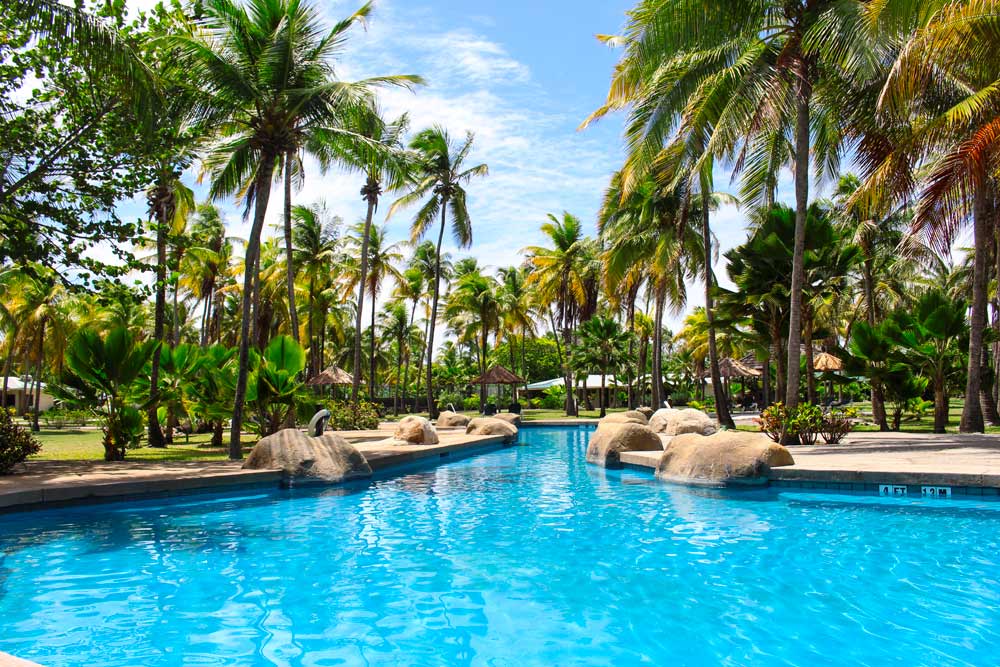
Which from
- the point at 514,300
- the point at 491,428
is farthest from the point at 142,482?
the point at 514,300

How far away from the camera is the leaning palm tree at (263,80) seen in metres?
13.0

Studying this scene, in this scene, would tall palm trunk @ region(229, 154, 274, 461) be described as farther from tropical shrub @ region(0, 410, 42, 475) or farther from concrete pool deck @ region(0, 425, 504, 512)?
tropical shrub @ region(0, 410, 42, 475)

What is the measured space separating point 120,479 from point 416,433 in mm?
8199

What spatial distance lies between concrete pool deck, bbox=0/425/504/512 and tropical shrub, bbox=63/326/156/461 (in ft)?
1.85

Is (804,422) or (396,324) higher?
(396,324)

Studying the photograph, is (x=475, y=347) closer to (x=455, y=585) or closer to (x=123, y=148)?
(x=123, y=148)

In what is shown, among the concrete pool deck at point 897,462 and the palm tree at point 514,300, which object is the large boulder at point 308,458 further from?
the palm tree at point 514,300

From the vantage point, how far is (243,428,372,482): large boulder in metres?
11.7

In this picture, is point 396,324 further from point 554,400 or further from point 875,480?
point 875,480

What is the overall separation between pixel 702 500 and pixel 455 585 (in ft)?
17.6

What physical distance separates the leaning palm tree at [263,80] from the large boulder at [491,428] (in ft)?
30.0

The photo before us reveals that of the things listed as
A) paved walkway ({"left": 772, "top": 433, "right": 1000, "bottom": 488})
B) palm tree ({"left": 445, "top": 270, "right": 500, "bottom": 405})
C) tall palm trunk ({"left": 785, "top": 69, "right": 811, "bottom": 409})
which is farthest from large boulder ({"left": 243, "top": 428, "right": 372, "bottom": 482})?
palm tree ({"left": 445, "top": 270, "right": 500, "bottom": 405})

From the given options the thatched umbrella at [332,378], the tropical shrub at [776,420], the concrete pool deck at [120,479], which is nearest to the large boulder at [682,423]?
the tropical shrub at [776,420]

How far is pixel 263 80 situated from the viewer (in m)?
13.5
